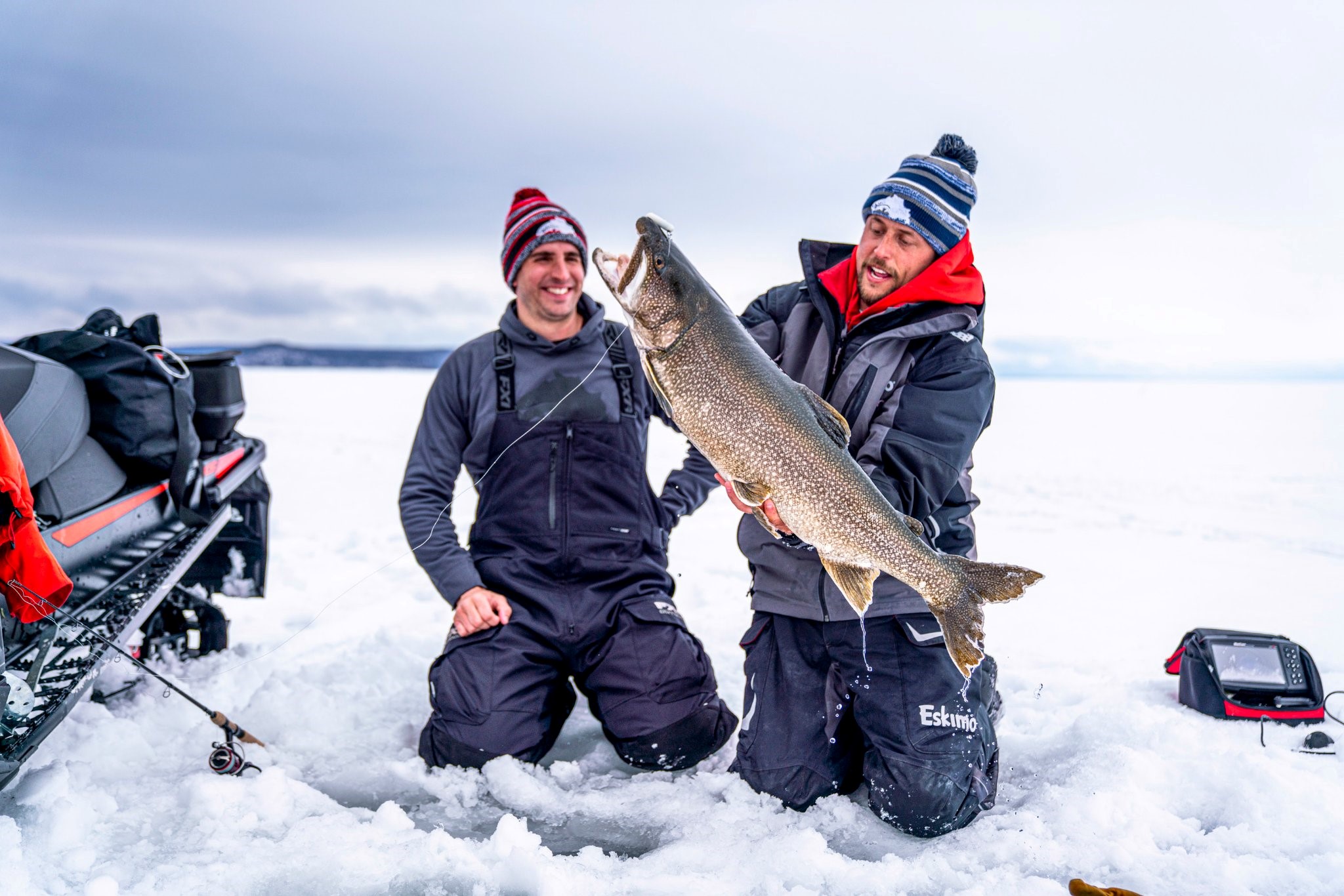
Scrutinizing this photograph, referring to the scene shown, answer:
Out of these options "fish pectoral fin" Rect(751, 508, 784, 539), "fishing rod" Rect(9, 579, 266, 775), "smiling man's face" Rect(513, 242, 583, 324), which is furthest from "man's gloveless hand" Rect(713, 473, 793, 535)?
"fishing rod" Rect(9, 579, 266, 775)

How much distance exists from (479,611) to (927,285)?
207 cm

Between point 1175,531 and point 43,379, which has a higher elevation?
point 43,379

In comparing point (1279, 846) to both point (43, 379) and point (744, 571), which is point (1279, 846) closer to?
point (744, 571)

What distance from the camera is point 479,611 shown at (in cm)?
344

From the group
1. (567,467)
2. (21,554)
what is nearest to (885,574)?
(567,467)

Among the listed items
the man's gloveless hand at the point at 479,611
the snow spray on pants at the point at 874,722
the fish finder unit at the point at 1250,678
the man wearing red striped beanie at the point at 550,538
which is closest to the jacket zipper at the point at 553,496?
the man wearing red striped beanie at the point at 550,538

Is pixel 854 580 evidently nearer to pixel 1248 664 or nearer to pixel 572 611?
pixel 572 611

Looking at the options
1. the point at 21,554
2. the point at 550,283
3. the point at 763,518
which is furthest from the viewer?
the point at 550,283

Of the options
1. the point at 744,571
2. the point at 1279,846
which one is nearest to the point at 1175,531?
the point at 744,571

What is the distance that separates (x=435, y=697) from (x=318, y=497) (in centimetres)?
599

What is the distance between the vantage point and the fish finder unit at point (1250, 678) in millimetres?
3416

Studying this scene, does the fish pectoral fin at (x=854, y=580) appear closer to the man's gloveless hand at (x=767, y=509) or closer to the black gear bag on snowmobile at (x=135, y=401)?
the man's gloveless hand at (x=767, y=509)

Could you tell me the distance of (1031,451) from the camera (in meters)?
13.1

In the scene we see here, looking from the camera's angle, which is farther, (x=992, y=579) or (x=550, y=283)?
(x=550, y=283)
